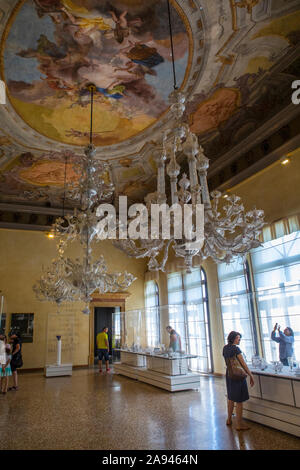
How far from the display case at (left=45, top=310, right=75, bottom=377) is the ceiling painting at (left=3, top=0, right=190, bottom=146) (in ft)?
25.3

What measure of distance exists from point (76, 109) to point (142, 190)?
5.95 meters

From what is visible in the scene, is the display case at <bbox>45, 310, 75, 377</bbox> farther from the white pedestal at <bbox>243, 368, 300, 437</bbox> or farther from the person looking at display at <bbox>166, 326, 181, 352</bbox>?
the white pedestal at <bbox>243, 368, 300, 437</bbox>

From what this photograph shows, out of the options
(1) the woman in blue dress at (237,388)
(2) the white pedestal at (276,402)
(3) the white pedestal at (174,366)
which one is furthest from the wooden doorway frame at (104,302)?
(1) the woman in blue dress at (237,388)

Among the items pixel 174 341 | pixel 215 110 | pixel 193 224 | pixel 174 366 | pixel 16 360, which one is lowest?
pixel 174 366

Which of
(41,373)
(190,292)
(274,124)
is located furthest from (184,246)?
(41,373)

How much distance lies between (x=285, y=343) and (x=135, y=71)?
6.52 m

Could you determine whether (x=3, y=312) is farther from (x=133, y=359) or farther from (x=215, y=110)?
(x=215, y=110)

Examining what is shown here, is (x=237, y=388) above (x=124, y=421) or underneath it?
above

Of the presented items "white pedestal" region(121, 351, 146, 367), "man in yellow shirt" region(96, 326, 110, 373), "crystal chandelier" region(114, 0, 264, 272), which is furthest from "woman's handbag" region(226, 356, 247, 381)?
"man in yellow shirt" region(96, 326, 110, 373)

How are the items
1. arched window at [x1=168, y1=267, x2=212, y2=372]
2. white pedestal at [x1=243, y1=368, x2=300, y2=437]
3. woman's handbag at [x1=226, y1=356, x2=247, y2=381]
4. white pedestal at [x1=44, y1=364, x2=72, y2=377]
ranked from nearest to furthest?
white pedestal at [x1=243, y1=368, x2=300, y2=437], woman's handbag at [x1=226, y1=356, x2=247, y2=381], arched window at [x1=168, y1=267, x2=212, y2=372], white pedestal at [x1=44, y1=364, x2=72, y2=377]

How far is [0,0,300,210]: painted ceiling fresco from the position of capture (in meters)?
5.58

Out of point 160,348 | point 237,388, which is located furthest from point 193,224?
point 160,348

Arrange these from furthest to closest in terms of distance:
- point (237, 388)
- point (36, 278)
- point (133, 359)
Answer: point (36, 278), point (133, 359), point (237, 388)

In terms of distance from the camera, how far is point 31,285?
44.2 ft
